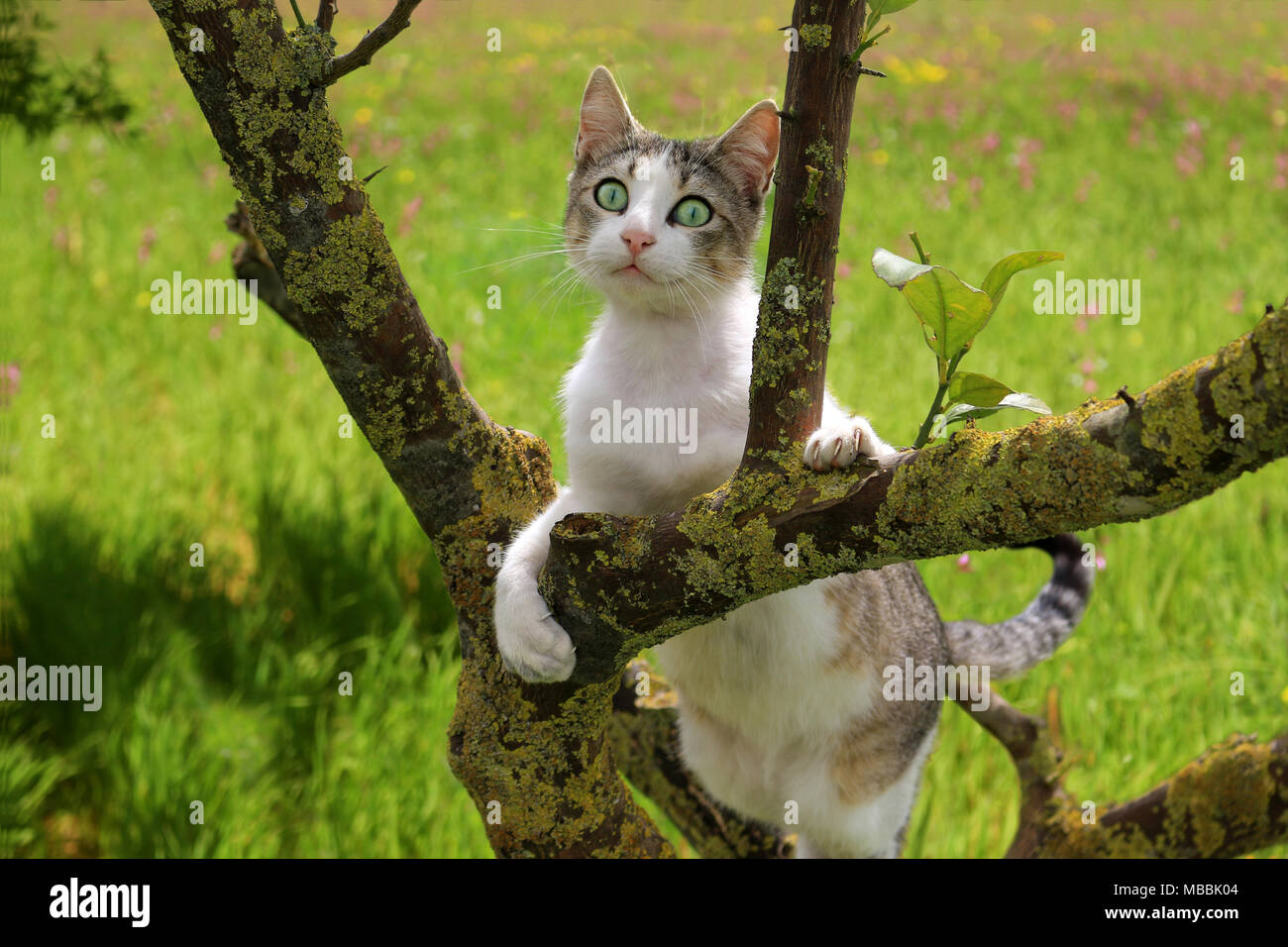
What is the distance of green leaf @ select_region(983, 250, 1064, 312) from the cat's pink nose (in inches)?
35.8

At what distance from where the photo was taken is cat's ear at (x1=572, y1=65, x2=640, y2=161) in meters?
2.50

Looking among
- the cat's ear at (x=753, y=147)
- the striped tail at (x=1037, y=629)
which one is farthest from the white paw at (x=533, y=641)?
the striped tail at (x=1037, y=629)

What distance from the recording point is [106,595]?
4.02 meters

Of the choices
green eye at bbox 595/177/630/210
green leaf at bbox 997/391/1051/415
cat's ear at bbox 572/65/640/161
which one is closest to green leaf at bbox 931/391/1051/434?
green leaf at bbox 997/391/1051/415

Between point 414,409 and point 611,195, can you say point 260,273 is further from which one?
point 414,409

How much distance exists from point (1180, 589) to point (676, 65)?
6.60m

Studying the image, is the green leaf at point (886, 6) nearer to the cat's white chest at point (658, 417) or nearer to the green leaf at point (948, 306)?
the green leaf at point (948, 306)

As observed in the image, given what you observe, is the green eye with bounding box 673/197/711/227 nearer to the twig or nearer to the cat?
the cat

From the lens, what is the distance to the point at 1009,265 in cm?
138

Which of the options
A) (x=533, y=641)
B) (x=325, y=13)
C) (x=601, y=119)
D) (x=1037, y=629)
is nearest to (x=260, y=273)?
(x=601, y=119)

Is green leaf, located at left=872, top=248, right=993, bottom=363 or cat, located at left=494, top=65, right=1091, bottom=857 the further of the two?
cat, located at left=494, top=65, right=1091, bottom=857

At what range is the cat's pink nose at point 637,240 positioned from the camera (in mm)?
2189

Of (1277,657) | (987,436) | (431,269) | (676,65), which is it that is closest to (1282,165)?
(676,65)

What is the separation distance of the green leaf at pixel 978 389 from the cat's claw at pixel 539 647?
2.46ft
